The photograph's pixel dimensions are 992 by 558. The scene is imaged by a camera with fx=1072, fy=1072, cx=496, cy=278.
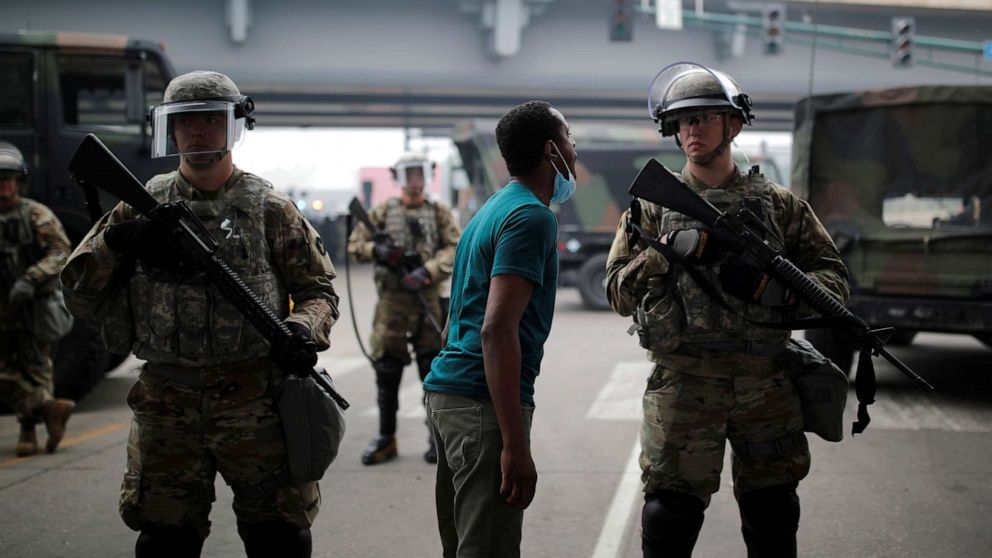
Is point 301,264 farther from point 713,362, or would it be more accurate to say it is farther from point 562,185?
point 713,362

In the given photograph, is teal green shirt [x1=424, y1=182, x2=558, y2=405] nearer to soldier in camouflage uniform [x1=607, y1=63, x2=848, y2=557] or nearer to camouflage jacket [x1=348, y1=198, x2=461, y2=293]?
soldier in camouflage uniform [x1=607, y1=63, x2=848, y2=557]

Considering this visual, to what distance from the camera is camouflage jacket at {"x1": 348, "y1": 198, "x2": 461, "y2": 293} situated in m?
6.62

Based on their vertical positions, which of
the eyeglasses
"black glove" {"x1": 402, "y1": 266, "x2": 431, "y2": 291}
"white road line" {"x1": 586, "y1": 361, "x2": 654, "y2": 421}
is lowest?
"white road line" {"x1": 586, "y1": 361, "x2": 654, "y2": 421}

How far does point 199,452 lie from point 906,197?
23.7ft

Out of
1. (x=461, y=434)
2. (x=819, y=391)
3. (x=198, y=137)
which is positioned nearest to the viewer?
(x=461, y=434)

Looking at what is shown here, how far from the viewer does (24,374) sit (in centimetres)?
642

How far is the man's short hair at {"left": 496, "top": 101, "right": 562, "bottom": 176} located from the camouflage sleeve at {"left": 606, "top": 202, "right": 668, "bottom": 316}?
2.55 ft

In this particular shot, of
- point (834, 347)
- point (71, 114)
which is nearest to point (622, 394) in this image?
point (834, 347)

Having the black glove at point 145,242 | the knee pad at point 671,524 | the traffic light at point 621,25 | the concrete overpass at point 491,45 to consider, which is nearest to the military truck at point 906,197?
the knee pad at point 671,524

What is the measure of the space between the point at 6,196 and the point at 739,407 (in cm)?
488

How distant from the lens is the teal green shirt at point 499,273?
2.68m

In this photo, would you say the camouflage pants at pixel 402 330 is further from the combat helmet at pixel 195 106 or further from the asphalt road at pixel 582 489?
the combat helmet at pixel 195 106

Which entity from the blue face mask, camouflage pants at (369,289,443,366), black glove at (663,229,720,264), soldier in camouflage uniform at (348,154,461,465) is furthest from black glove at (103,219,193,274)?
camouflage pants at (369,289,443,366)

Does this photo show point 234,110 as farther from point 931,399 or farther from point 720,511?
point 931,399
